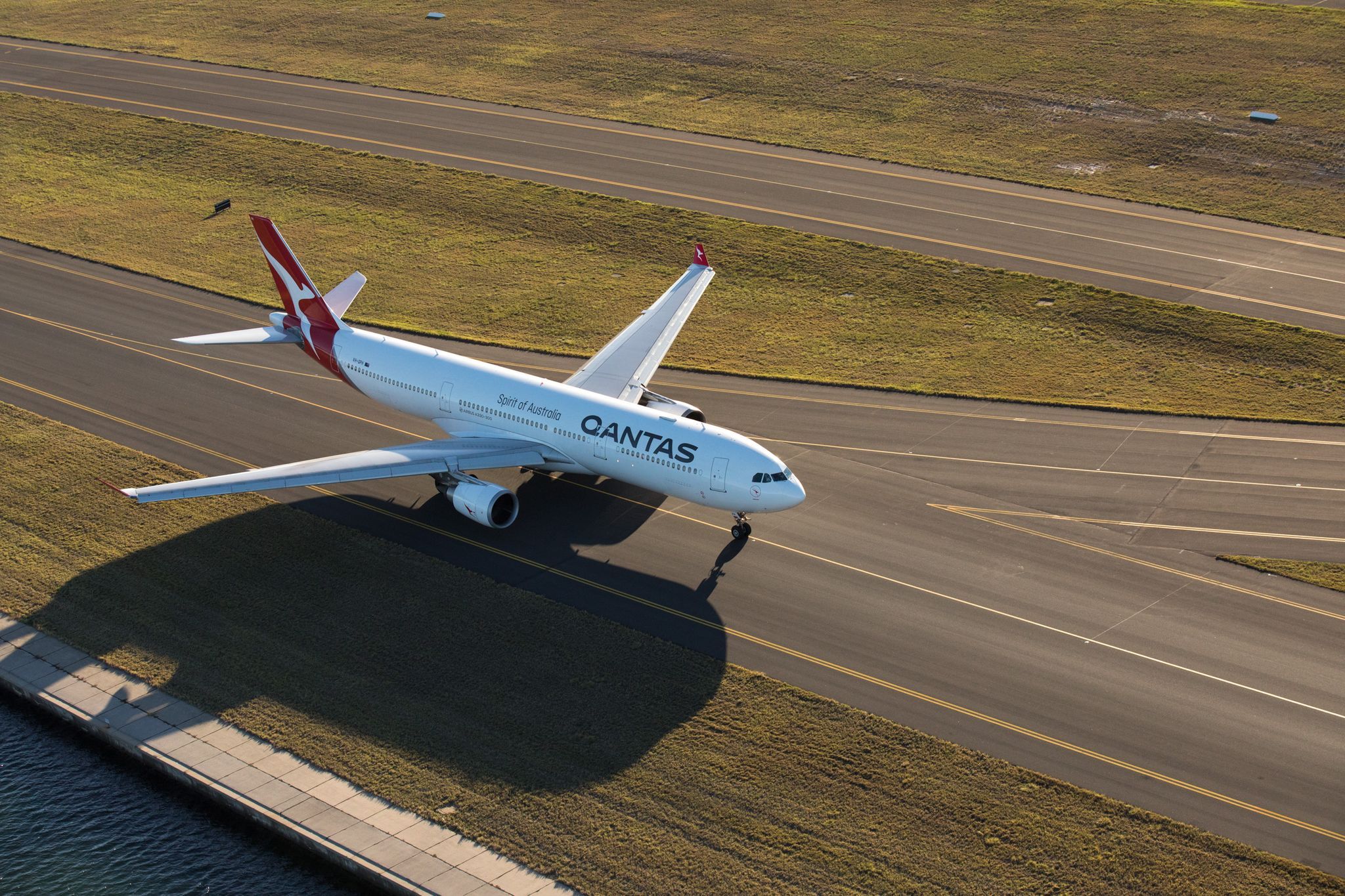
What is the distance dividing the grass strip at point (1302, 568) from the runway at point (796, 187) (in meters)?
24.9

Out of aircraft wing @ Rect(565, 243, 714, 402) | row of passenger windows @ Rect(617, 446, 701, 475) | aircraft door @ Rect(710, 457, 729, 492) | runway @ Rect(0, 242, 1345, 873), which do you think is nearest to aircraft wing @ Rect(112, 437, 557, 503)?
runway @ Rect(0, 242, 1345, 873)

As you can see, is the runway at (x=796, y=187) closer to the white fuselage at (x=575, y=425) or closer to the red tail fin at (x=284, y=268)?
the red tail fin at (x=284, y=268)

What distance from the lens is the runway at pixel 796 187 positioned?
7431cm

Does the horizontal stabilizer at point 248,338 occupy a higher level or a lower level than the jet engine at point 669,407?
higher

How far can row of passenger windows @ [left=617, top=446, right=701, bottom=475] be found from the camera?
48.0 m

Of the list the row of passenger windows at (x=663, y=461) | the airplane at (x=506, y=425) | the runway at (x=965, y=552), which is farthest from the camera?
the row of passenger windows at (x=663, y=461)

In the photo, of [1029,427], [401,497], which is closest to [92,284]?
[401,497]

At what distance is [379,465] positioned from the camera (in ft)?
166

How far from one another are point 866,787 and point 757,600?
11.0m

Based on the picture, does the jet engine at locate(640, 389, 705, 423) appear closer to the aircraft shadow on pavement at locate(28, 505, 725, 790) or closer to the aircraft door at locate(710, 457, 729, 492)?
the aircraft door at locate(710, 457, 729, 492)

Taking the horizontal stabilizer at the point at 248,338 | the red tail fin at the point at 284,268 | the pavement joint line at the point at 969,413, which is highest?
the red tail fin at the point at 284,268

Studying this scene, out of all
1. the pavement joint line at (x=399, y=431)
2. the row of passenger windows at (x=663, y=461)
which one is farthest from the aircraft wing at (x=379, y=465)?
the pavement joint line at (x=399, y=431)

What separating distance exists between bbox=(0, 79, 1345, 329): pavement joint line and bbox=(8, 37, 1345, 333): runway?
0.16m

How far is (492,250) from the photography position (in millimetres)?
83125
